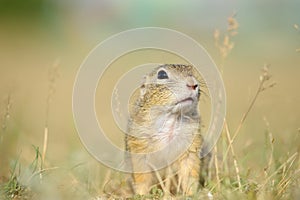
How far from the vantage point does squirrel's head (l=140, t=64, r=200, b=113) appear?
156 inches

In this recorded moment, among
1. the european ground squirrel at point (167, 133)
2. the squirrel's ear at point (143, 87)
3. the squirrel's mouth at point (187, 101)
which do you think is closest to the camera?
the squirrel's mouth at point (187, 101)

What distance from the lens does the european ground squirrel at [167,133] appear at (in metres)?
4.13

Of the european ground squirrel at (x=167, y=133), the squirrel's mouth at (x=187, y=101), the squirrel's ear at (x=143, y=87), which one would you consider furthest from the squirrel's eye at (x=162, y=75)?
the squirrel's mouth at (x=187, y=101)

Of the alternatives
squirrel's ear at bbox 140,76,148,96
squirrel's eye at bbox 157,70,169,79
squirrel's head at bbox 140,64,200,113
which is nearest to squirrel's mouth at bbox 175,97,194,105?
squirrel's head at bbox 140,64,200,113

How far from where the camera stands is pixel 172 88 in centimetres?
408

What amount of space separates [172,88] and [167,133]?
0.31m

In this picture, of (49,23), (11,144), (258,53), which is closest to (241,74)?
(258,53)

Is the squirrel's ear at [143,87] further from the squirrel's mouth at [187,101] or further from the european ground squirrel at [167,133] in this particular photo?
the squirrel's mouth at [187,101]

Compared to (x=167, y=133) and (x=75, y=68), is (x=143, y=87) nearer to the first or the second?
(x=167, y=133)

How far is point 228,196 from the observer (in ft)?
11.1

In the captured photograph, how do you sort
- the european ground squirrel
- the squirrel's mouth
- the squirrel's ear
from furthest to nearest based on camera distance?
the squirrel's ear
the european ground squirrel
the squirrel's mouth

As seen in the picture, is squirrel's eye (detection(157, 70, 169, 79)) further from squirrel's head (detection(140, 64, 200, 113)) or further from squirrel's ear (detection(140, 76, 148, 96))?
squirrel's ear (detection(140, 76, 148, 96))

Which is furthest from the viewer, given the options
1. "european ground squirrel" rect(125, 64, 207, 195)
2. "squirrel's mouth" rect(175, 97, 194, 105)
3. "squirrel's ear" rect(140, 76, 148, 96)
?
"squirrel's ear" rect(140, 76, 148, 96)

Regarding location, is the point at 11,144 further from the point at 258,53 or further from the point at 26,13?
the point at 26,13
